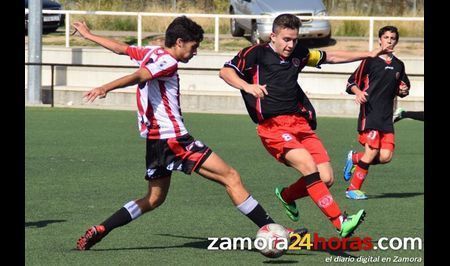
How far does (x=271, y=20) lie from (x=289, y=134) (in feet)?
57.6

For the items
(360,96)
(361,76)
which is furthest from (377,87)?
(360,96)

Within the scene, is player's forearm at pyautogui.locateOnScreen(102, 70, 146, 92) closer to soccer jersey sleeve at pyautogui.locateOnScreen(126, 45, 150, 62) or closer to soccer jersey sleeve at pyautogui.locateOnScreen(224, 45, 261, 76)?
soccer jersey sleeve at pyautogui.locateOnScreen(126, 45, 150, 62)

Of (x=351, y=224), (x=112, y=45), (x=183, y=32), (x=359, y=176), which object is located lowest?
(x=359, y=176)

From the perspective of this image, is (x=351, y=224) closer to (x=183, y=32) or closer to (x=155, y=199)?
(x=155, y=199)

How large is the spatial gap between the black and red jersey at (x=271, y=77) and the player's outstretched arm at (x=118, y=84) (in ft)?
4.15

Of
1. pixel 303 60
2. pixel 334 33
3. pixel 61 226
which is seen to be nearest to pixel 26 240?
pixel 61 226

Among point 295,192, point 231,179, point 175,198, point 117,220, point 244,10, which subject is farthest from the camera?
point 244,10

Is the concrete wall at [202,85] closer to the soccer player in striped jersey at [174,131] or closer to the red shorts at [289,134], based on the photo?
the red shorts at [289,134]

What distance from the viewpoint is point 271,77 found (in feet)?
31.6

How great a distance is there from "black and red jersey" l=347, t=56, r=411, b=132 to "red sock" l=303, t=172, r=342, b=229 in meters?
3.47

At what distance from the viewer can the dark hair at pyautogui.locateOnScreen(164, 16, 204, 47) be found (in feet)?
28.8

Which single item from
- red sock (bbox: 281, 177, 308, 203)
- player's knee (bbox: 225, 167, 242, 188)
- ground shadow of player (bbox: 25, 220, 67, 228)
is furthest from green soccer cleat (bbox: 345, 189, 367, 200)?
player's knee (bbox: 225, 167, 242, 188)

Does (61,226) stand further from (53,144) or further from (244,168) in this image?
(53,144)
